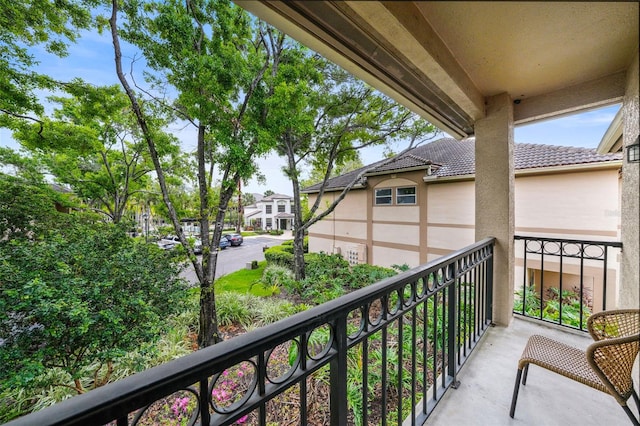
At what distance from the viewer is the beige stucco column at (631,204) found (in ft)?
5.27

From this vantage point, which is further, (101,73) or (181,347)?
(101,73)

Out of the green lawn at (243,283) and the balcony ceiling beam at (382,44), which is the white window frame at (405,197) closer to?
the green lawn at (243,283)

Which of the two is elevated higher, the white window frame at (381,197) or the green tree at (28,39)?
the green tree at (28,39)

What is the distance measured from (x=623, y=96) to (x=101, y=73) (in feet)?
24.9

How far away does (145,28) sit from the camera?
4113mm

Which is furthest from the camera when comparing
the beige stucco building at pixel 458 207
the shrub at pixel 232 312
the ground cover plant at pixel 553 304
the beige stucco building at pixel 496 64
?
the beige stucco building at pixel 458 207

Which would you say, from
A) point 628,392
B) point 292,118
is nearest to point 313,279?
point 292,118

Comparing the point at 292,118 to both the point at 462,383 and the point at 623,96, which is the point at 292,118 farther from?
the point at 462,383

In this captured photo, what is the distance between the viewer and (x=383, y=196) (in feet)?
32.6

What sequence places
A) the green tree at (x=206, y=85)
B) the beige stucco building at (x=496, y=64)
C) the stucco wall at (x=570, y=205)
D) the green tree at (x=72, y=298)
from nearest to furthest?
1. the beige stucco building at (x=496, y=64)
2. the green tree at (x=72, y=298)
3. the green tree at (x=206, y=85)
4. the stucco wall at (x=570, y=205)

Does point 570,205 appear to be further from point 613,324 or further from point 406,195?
point 613,324

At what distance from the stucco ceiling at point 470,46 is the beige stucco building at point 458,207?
509 centimetres

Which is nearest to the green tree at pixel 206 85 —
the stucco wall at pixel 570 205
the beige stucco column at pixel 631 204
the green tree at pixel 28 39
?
the green tree at pixel 28 39

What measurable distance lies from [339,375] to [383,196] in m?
9.30
